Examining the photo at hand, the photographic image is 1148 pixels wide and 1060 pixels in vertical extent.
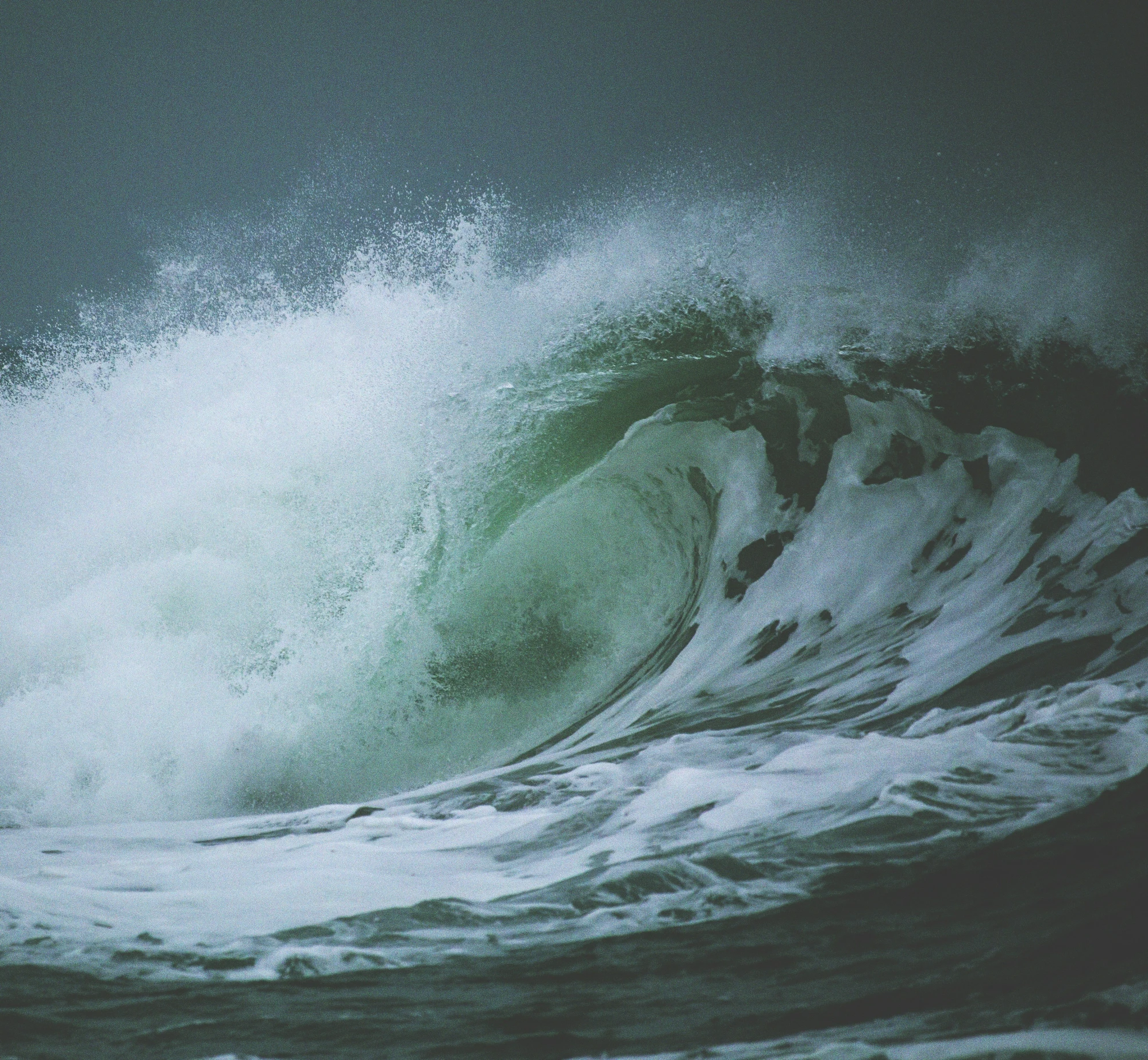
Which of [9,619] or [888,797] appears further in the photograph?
[9,619]

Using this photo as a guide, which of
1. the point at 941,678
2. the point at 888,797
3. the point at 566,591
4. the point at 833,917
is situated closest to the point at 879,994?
the point at 833,917

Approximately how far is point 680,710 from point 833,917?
145 cm

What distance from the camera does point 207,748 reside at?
3.02 meters

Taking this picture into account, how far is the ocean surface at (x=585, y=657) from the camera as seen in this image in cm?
117

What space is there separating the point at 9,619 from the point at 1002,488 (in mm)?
3811

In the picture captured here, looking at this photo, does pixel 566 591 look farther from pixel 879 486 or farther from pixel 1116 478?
pixel 1116 478

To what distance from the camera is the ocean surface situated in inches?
46.2

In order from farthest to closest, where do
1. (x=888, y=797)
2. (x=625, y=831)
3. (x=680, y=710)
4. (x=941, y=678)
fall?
(x=680, y=710) → (x=941, y=678) → (x=625, y=831) → (x=888, y=797)

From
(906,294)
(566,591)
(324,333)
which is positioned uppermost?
(324,333)

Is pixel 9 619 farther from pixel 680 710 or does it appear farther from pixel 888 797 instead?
pixel 888 797

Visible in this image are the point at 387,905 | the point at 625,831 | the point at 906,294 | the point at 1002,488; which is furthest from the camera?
the point at 906,294

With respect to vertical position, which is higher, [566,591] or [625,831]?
[566,591]

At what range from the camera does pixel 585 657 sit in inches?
128

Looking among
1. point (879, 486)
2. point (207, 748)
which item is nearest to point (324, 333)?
point (207, 748)
